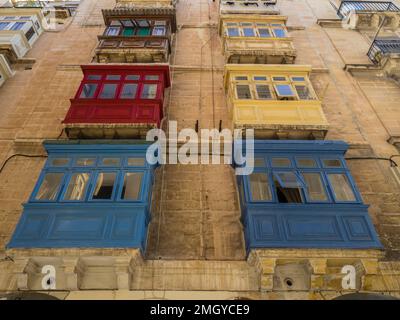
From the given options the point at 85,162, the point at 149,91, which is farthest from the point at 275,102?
the point at 85,162

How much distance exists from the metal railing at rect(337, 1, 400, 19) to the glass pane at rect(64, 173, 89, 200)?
2245 centimetres

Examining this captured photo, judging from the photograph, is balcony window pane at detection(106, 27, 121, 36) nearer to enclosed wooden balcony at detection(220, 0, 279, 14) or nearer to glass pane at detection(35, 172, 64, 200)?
enclosed wooden balcony at detection(220, 0, 279, 14)

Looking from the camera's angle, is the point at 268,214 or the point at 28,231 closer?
the point at 28,231

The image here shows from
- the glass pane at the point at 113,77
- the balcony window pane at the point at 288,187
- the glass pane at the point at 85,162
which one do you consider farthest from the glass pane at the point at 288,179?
the glass pane at the point at 113,77

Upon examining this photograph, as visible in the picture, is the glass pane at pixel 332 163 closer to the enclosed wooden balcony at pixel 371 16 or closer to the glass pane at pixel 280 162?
the glass pane at pixel 280 162

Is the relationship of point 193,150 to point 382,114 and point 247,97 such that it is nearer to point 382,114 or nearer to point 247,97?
point 247,97

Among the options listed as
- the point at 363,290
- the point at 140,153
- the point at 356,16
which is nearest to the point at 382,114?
the point at 363,290

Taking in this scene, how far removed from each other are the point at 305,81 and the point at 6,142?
13.8 meters

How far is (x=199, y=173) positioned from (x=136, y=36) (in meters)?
9.17

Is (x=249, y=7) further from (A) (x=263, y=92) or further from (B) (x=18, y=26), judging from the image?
(B) (x=18, y=26)

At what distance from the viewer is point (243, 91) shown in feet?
39.1

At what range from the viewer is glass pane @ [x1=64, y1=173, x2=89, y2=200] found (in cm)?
809

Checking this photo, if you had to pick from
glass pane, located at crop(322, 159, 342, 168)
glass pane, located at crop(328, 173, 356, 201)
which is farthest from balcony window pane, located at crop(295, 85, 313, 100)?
glass pane, located at crop(328, 173, 356, 201)

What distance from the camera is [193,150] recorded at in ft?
37.4
